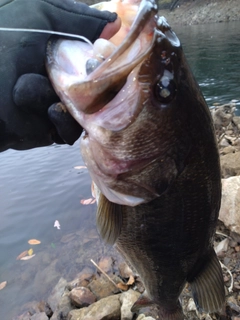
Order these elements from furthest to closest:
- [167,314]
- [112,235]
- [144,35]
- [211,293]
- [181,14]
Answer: [181,14], [167,314], [211,293], [112,235], [144,35]

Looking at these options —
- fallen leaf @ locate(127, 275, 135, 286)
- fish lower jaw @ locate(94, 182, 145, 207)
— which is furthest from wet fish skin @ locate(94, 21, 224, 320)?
fallen leaf @ locate(127, 275, 135, 286)

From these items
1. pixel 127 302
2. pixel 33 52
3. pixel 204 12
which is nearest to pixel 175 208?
pixel 33 52

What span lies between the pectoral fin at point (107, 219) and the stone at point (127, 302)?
1.89m

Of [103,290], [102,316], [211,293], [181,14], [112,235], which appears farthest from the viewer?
[181,14]

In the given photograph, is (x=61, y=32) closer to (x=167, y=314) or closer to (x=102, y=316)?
(x=167, y=314)

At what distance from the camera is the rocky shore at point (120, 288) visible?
3.46 metres

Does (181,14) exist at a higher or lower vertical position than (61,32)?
lower

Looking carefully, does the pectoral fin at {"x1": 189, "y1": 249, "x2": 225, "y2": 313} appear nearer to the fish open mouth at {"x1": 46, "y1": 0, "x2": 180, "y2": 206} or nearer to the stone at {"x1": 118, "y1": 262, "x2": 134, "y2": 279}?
the fish open mouth at {"x1": 46, "y1": 0, "x2": 180, "y2": 206}

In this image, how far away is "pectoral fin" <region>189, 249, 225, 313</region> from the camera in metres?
2.42

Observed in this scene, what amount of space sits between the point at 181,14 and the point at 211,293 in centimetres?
5984

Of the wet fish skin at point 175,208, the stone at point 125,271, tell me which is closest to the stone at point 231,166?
the stone at point 125,271

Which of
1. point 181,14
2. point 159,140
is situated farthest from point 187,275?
point 181,14

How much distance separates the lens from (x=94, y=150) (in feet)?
5.97

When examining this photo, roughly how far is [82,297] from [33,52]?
11.1 ft
